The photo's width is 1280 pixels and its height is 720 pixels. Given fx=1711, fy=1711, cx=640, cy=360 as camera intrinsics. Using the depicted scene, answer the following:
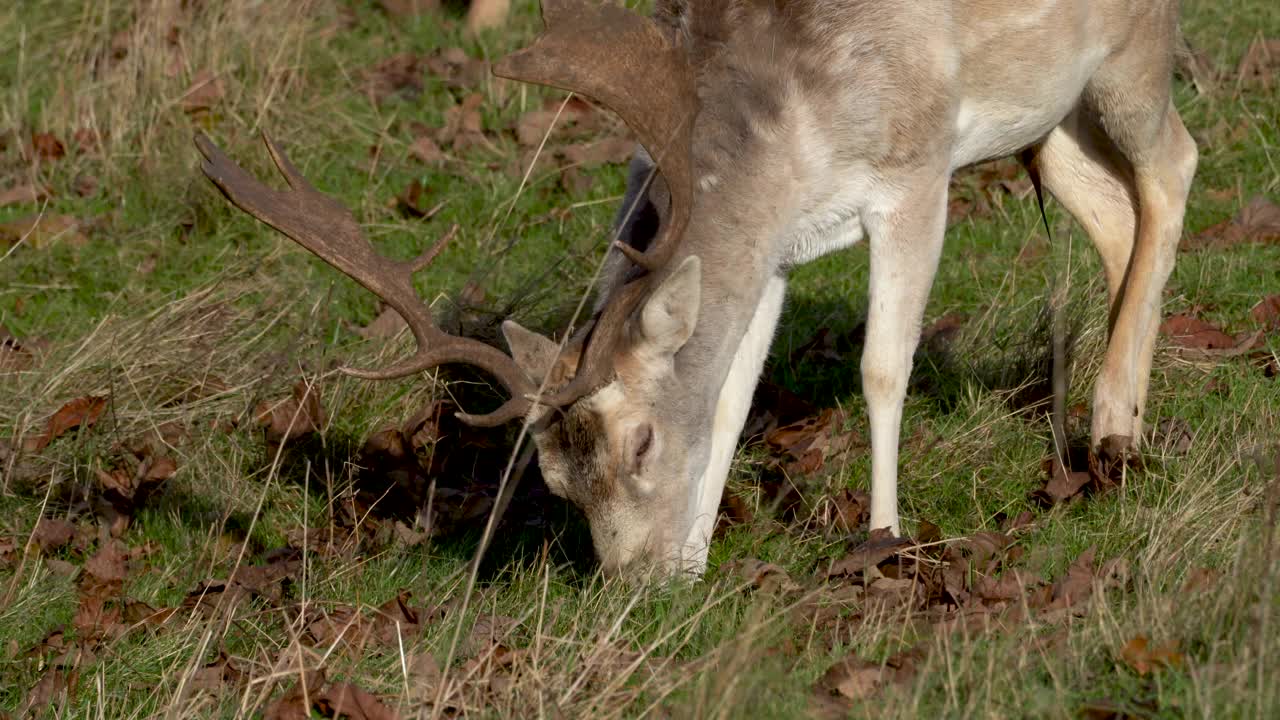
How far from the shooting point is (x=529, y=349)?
17.1ft

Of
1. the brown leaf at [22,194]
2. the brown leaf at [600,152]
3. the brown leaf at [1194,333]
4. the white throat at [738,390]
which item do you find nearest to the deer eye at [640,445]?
the white throat at [738,390]

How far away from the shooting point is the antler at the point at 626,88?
4.81 meters

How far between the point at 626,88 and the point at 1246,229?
12.0 ft

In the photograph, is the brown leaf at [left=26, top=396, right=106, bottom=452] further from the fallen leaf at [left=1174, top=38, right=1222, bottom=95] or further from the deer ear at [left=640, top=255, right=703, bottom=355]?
the fallen leaf at [left=1174, top=38, right=1222, bottom=95]

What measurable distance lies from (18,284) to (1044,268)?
4.71 m

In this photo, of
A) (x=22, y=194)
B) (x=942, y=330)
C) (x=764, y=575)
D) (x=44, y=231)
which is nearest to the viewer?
(x=764, y=575)

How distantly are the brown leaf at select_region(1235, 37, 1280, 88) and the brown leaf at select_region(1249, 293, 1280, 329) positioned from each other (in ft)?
7.07

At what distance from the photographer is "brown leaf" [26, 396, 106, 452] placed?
652cm

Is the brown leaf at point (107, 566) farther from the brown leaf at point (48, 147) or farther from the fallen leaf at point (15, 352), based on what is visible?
the brown leaf at point (48, 147)

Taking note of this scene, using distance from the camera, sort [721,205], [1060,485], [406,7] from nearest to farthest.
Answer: [721,205] → [1060,485] → [406,7]

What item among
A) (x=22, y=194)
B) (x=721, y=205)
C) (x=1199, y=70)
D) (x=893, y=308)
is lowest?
(x=22, y=194)

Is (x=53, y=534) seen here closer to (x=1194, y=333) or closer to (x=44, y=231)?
(x=44, y=231)

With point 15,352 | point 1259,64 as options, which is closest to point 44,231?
point 15,352

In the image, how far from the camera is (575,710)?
432 cm
